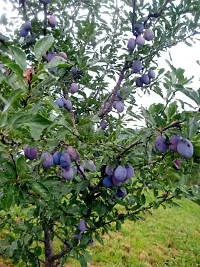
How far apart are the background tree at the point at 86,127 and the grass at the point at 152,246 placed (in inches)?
56.7

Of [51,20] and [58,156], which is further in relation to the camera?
[51,20]

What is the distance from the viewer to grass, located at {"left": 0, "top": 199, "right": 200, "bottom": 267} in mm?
3539

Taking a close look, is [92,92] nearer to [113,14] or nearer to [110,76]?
[110,76]

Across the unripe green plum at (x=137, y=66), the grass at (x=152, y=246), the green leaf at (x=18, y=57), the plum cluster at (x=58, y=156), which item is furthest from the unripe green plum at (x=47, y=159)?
the grass at (x=152, y=246)

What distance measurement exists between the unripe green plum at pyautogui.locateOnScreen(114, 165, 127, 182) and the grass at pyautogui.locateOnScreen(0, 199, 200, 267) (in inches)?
77.3

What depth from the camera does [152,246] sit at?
13.6 feet

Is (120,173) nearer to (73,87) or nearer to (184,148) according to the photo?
(184,148)

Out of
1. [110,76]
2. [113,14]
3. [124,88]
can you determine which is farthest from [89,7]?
[124,88]

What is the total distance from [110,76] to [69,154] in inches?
43.3

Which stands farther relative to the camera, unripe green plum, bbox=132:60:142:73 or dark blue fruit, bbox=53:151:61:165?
unripe green plum, bbox=132:60:142:73

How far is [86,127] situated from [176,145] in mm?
378

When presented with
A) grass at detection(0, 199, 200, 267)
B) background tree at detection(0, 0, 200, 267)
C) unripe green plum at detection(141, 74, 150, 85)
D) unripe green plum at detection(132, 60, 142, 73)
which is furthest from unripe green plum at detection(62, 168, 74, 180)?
grass at detection(0, 199, 200, 267)

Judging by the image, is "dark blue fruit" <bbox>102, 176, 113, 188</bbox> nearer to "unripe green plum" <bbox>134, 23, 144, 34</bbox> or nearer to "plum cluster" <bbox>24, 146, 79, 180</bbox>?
"plum cluster" <bbox>24, 146, 79, 180</bbox>

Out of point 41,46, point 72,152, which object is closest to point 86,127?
point 72,152
